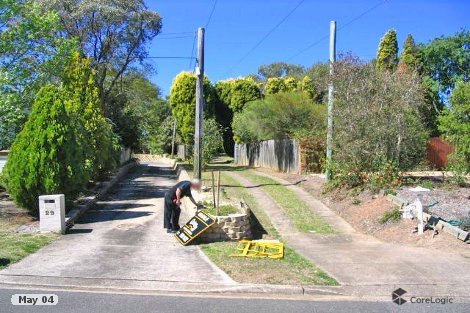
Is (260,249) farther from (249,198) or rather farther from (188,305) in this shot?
(249,198)

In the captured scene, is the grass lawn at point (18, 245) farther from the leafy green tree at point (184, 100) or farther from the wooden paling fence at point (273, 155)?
the leafy green tree at point (184, 100)

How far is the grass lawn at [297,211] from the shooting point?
1387cm

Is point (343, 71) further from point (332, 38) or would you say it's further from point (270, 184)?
point (270, 184)

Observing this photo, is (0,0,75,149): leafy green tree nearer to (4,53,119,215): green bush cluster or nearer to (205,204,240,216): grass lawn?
(4,53,119,215): green bush cluster

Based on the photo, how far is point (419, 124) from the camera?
1672cm

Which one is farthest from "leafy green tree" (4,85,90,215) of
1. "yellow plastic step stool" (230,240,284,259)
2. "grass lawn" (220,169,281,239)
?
"yellow plastic step stool" (230,240,284,259)

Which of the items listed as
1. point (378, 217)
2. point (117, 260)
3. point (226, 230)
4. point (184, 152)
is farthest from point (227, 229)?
point (184, 152)

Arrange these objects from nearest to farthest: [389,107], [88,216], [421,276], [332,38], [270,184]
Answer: [421,276], [88,216], [389,107], [332,38], [270,184]

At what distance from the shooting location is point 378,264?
956 centimetres

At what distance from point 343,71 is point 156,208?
24.9 feet

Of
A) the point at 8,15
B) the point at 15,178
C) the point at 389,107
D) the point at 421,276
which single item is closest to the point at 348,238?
the point at 421,276

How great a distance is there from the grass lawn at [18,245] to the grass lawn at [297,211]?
636 cm

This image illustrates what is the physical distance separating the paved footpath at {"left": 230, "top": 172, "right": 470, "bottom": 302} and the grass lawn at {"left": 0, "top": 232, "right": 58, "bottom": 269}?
209 inches

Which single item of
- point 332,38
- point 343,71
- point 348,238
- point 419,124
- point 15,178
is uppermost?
point 332,38
